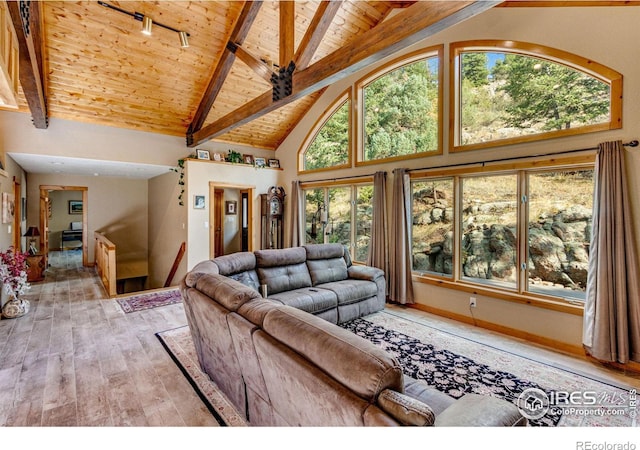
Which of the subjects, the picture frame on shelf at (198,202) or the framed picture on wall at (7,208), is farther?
the picture frame on shelf at (198,202)

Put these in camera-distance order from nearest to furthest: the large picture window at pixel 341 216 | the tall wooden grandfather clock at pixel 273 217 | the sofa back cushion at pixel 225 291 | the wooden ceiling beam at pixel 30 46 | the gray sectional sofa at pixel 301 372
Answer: the gray sectional sofa at pixel 301 372
the sofa back cushion at pixel 225 291
the wooden ceiling beam at pixel 30 46
the large picture window at pixel 341 216
the tall wooden grandfather clock at pixel 273 217

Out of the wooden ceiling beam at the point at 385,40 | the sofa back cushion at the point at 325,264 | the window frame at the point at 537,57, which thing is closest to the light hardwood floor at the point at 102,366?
the sofa back cushion at the point at 325,264

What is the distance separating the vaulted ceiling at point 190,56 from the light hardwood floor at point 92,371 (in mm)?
2875

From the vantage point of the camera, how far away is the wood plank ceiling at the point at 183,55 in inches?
158

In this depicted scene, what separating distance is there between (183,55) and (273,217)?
3617 millimetres

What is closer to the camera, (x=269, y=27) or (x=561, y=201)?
(x=561, y=201)

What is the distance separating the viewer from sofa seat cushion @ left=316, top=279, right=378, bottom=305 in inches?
158

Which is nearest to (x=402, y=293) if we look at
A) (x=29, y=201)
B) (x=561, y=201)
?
(x=561, y=201)

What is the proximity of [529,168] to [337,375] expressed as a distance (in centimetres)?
359

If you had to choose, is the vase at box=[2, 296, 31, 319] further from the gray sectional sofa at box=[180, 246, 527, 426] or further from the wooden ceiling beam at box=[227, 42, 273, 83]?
the wooden ceiling beam at box=[227, 42, 273, 83]

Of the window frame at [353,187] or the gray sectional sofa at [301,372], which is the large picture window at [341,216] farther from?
the gray sectional sofa at [301,372]

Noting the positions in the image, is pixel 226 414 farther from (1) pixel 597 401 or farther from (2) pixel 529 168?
(2) pixel 529 168

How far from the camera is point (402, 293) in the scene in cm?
470

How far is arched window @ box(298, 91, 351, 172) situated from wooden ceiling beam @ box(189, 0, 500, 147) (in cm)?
211
